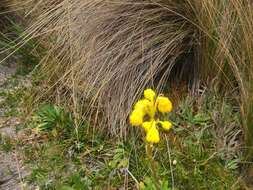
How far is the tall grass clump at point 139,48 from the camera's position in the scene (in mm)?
2270

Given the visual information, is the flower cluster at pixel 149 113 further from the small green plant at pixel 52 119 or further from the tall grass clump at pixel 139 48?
the small green plant at pixel 52 119

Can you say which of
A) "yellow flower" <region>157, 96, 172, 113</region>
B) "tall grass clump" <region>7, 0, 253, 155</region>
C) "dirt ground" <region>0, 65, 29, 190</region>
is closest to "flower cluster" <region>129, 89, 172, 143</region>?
"yellow flower" <region>157, 96, 172, 113</region>

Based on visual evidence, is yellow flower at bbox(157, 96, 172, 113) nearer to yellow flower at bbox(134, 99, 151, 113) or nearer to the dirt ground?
yellow flower at bbox(134, 99, 151, 113)

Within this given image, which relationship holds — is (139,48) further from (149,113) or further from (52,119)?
(149,113)

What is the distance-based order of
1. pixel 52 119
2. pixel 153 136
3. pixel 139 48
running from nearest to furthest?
pixel 153 136 < pixel 139 48 < pixel 52 119

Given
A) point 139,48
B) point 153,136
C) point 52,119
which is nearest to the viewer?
point 153,136

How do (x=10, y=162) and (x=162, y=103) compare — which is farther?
→ (x=10, y=162)

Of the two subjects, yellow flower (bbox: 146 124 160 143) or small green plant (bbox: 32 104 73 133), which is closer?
yellow flower (bbox: 146 124 160 143)

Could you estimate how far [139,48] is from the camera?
2.41 meters

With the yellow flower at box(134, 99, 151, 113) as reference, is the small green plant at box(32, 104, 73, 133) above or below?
below

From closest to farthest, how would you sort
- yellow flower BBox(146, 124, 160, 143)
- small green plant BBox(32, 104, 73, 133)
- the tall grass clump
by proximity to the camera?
1. yellow flower BBox(146, 124, 160, 143)
2. the tall grass clump
3. small green plant BBox(32, 104, 73, 133)

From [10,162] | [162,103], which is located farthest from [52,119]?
[162,103]

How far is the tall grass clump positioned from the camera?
7.45 ft

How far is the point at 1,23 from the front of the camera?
3.40 metres
